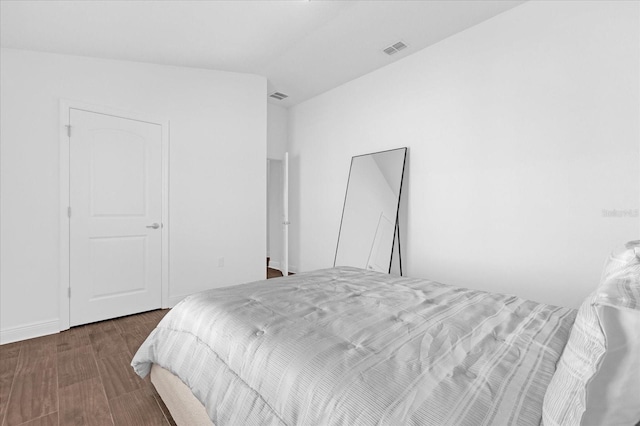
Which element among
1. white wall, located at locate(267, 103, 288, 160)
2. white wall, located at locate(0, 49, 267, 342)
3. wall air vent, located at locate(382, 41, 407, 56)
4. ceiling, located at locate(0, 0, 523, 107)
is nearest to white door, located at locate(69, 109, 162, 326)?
white wall, located at locate(0, 49, 267, 342)

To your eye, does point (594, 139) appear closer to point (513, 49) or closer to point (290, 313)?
point (513, 49)

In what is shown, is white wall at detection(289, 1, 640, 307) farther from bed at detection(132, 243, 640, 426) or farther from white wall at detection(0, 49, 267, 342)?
white wall at detection(0, 49, 267, 342)

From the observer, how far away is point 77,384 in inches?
76.4

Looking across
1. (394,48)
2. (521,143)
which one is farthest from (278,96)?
(521,143)

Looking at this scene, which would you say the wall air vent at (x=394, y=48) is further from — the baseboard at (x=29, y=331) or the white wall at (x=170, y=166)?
the baseboard at (x=29, y=331)

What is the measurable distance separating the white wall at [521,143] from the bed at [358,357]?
1145mm

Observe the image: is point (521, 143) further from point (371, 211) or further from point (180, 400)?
point (180, 400)

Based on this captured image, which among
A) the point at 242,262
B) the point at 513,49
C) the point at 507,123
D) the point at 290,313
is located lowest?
the point at 242,262

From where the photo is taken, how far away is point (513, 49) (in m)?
2.69

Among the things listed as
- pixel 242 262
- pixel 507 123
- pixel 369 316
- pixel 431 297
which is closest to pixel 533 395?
pixel 369 316

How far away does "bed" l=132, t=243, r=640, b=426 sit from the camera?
81 cm

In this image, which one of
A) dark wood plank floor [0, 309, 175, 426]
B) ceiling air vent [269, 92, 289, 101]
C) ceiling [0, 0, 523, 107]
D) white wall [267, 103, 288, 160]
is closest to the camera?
dark wood plank floor [0, 309, 175, 426]

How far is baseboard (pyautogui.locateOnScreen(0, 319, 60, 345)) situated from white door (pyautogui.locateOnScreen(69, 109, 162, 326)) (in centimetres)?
15

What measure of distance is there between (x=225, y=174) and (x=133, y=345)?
81.0 inches
